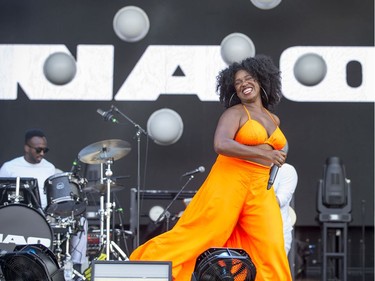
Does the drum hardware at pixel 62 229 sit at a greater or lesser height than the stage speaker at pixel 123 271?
greater

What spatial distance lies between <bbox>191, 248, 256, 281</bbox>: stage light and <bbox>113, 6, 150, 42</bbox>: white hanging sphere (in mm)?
4874

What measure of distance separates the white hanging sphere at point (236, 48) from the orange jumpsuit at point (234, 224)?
3705 mm

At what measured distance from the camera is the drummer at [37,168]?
9.24 metres

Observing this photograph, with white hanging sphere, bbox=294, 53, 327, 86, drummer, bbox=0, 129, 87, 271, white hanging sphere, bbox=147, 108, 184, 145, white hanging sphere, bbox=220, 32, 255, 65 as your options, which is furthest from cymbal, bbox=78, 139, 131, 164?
white hanging sphere, bbox=294, 53, 327, 86

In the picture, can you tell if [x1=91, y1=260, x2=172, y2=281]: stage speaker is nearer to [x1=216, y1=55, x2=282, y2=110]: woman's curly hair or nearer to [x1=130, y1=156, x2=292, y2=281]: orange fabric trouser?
[x1=130, y1=156, x2=292, y2=281]: orange fabric trouser

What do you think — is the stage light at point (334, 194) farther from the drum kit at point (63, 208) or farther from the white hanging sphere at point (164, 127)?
the drum kit at point (63, 208)

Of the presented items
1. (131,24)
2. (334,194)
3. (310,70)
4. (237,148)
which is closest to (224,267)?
(237,148)

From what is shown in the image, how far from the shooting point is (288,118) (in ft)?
34.5

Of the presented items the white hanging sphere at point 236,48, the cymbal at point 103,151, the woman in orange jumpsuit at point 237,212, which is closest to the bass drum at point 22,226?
the cymbal at point 103,151

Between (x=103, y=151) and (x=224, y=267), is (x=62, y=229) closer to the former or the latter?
(x=103, y=151)

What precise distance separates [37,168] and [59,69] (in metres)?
1.06

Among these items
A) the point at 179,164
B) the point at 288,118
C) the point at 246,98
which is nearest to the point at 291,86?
the point at 288,118

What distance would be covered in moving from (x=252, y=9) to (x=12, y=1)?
268 cm

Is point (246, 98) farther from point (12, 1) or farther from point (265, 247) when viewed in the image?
point (12, 1)
